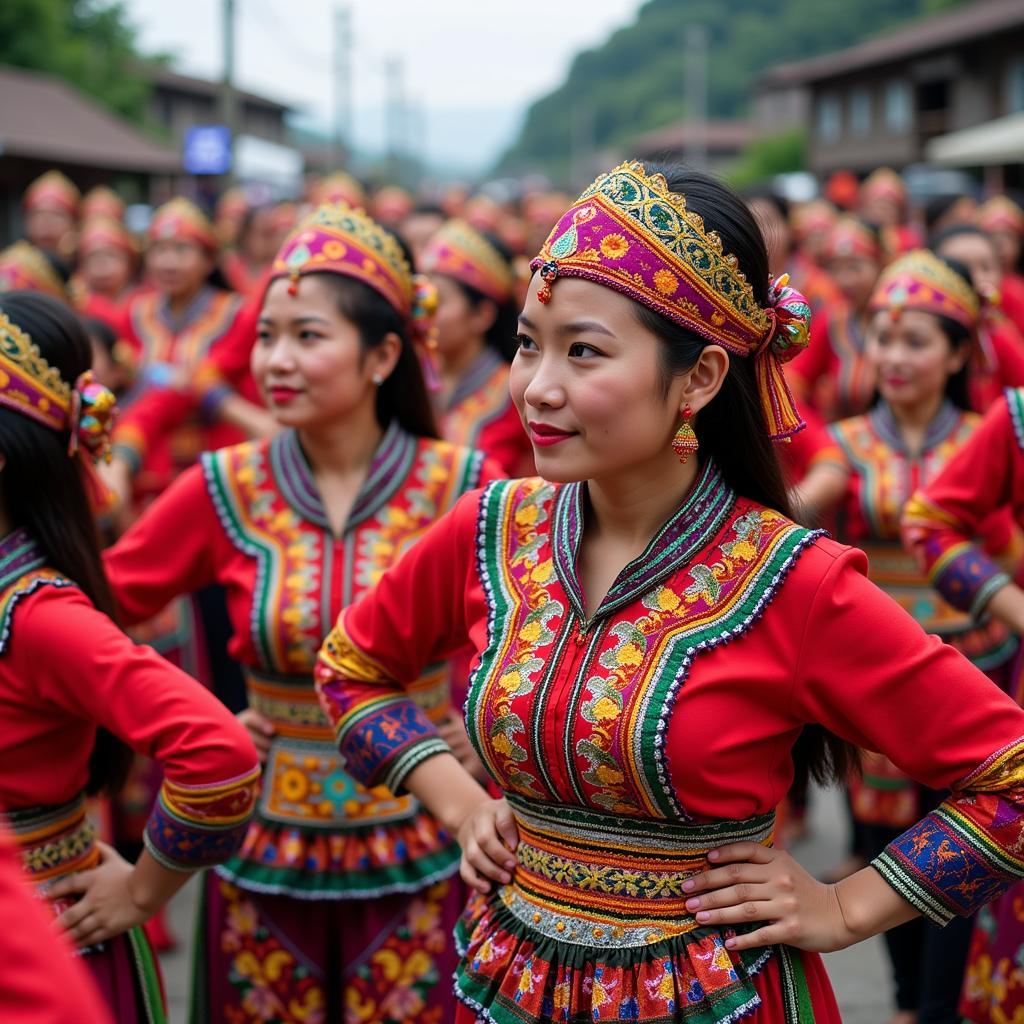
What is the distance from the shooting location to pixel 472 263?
574cm

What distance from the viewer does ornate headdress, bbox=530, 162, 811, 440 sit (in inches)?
78.7

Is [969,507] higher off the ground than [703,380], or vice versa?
[703,380]

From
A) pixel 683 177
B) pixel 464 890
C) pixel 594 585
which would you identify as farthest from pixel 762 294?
pixel 464 890

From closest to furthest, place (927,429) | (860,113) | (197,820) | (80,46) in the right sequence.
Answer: (197,820) < (927,429) < (80,46) < (860,113)

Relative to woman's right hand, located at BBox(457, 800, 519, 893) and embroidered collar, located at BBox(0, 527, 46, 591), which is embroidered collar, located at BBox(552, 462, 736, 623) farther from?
embroidered collar, located at BBox(0, 527, 46, 591)

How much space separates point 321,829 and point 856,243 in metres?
5.06

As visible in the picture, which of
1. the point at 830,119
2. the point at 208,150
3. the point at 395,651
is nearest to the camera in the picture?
the point at 395,651

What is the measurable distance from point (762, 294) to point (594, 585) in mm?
486

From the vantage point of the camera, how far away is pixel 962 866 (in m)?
1.97

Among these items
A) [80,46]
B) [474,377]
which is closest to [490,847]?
[474,377]

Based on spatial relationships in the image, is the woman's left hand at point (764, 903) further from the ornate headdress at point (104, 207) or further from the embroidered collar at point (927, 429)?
the ornate headdress at point (104, 207)

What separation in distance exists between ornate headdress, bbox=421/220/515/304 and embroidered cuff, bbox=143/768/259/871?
360 centimetres

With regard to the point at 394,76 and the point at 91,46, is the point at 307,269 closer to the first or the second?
the point at 91,46

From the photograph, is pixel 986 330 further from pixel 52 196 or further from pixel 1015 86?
pixel 1015 86
